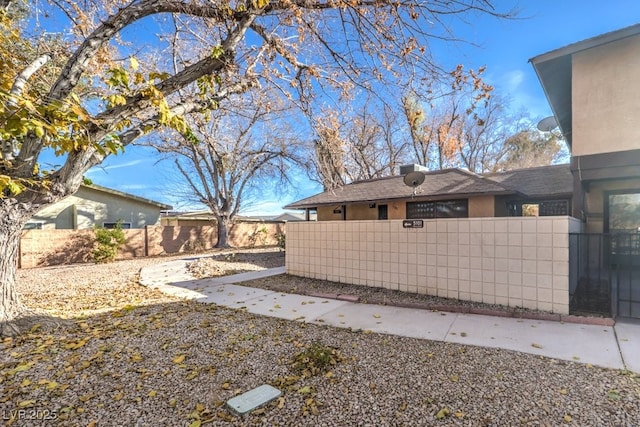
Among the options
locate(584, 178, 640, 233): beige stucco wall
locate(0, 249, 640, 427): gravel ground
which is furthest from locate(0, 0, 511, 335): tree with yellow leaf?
locate(584, 178, 640, 233): beige stucco wall

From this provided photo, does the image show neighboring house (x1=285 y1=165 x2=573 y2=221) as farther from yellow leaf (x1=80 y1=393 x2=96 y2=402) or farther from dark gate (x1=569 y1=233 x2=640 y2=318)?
yellow leaf (x1=80 y1=393 x2=96 y2=402)

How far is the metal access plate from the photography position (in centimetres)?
254

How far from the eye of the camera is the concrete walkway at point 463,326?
3639mm

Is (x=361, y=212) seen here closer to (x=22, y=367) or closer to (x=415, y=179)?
(x=415, y=179)

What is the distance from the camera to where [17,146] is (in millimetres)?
5121

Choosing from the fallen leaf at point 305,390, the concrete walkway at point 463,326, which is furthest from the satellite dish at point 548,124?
the fallen leaf at point 305,390

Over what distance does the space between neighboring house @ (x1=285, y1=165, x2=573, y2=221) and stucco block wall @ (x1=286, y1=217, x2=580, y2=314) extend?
2.20 meters

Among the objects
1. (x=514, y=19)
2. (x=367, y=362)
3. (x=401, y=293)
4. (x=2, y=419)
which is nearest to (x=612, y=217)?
(x=401, y=293)

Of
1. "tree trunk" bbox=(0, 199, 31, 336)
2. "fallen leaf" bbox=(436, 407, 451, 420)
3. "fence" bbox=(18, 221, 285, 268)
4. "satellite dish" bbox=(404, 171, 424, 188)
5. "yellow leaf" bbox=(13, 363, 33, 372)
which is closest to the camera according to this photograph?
"fallen leaf" bbox=(436, 407, 451, 420)

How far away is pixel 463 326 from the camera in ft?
15.0

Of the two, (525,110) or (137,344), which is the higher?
(525,110)

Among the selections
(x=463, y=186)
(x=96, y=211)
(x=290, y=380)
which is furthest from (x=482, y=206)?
(x=96, y=211)

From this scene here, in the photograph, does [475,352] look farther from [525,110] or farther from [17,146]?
[525,110]

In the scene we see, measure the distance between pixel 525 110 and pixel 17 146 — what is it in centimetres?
2694
